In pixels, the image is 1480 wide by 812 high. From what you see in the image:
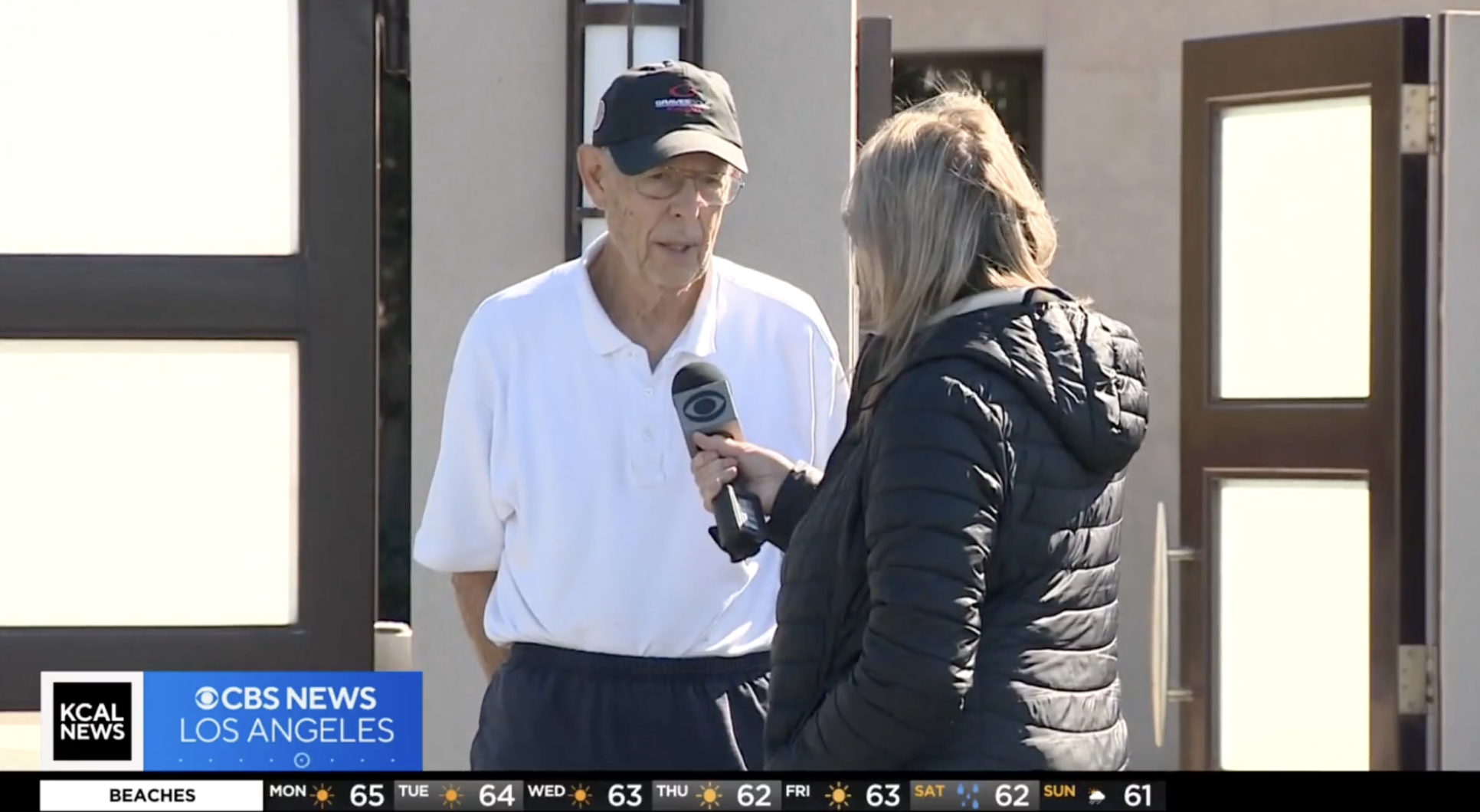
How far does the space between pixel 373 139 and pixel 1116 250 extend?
378cm

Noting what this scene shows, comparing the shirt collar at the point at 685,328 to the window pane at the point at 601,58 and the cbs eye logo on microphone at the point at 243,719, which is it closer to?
the cbs eye logo on microphone at the point at 243,719

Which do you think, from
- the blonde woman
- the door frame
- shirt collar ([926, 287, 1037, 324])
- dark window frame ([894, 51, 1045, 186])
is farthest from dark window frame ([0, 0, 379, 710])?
dark window frame ([894, 51, 1045, 186])

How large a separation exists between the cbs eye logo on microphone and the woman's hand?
0.51 meters

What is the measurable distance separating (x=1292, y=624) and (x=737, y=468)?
293 centimetres

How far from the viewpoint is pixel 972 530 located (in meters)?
1.98

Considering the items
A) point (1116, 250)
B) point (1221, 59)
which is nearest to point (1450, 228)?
point (1221, 59)

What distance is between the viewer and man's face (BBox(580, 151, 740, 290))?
2.55 metres

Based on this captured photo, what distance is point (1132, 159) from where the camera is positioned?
6.53 m

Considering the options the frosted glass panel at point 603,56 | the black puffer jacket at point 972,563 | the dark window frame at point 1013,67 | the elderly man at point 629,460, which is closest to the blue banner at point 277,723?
the elderly man at point 629,460

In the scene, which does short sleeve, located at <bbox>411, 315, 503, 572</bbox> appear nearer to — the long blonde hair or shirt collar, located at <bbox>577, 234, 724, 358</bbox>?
shirt collar, located at <bbox>577, 234, 724, 358</bbox>

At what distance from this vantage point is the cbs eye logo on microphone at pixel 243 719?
7.55 ft

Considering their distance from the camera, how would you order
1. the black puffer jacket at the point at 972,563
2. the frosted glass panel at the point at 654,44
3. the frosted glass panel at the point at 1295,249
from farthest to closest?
the frosted glass panel at the point at 1295,249 → the frosted glass panel at the point at 654,44 → the black puffer jacket at the point at 972,563

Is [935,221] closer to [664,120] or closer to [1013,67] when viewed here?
[664,120]

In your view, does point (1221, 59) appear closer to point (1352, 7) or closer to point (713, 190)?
point (1352, 7)
